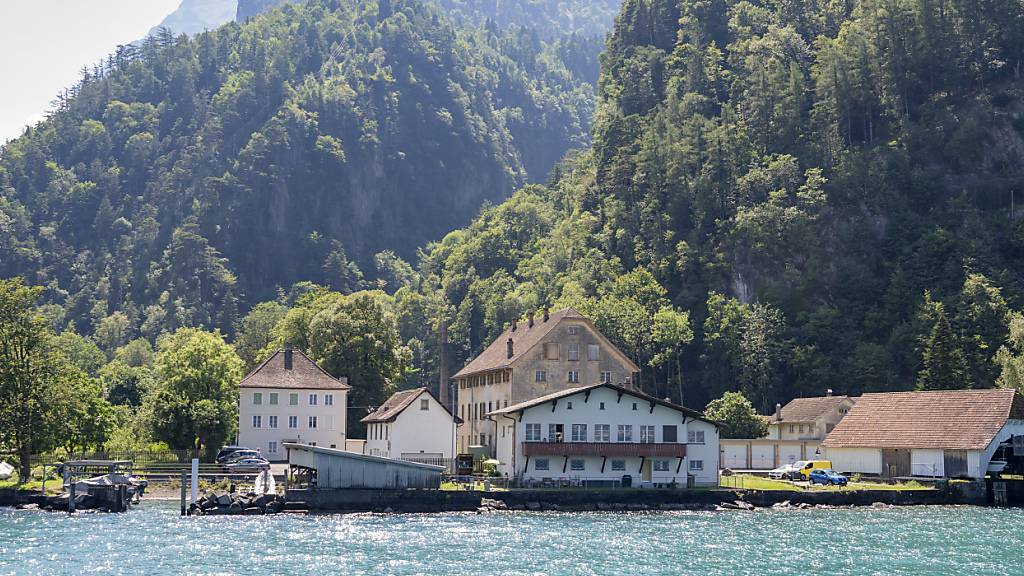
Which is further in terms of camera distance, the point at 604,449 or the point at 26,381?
the point at 26,381

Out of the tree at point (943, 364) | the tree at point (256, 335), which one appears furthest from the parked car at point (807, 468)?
the tree at point (256, 335)

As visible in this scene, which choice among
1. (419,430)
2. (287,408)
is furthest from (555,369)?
(287,408)

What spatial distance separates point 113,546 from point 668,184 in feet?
342

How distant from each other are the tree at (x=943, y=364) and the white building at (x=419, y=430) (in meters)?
40.9

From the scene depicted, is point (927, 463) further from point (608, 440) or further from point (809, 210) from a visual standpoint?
point (809, 210)

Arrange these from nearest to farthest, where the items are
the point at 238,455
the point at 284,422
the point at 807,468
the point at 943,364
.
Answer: the point at 238,455, the point at 807,468, the point at 284,422, the point at 943,364

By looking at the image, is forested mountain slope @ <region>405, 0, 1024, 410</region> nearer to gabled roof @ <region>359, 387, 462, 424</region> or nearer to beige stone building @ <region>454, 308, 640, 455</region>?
beige stone building @ <region>454, 308, 640, 455</region>

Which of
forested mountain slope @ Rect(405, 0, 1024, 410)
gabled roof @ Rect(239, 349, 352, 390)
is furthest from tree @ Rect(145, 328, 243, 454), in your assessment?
forested mountain slope @ Rect(405, 0, 1024, 410)

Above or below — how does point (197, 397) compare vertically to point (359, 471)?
above

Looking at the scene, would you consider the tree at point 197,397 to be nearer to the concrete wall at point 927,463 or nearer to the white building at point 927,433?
the white building at point 927,433

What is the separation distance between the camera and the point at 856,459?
286 ft

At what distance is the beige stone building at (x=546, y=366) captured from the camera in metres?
92.9

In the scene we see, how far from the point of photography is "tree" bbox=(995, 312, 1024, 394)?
92.2 metres

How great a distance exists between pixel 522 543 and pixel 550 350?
3929 cm
